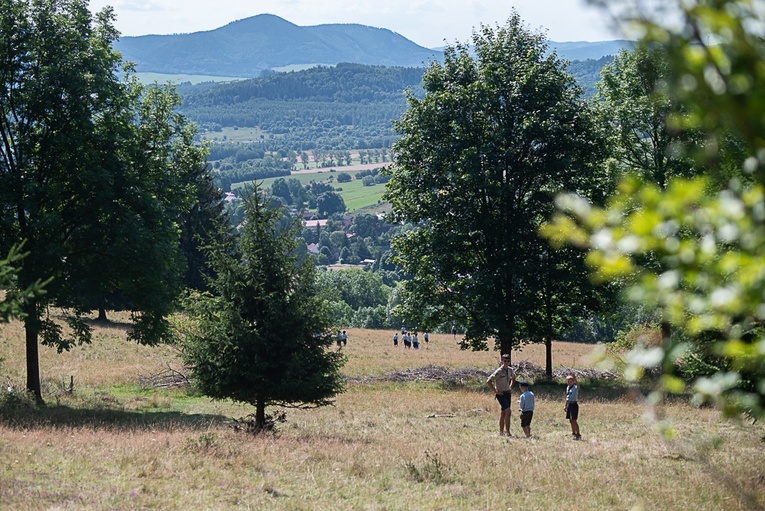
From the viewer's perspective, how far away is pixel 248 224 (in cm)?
1756

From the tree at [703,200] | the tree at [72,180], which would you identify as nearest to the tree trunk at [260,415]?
the tree at [72,180]

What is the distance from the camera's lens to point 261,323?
58.3 ft

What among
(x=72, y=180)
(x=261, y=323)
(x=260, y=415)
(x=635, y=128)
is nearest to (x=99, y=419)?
(x=260, y=415)

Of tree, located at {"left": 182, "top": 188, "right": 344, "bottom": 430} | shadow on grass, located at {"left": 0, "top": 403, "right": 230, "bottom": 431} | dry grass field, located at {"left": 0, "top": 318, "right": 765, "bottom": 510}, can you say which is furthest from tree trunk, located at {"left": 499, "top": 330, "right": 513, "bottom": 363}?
tree, located at {"left": 182, "top": 188, "right": 344, "bottom": 430}

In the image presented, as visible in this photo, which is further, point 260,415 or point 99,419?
point 99,419


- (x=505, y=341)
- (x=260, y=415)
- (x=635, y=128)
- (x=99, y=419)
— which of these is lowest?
(x=505, y=341)

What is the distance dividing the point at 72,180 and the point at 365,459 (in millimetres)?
12969

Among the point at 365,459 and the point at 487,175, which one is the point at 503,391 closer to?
the point at 365,459

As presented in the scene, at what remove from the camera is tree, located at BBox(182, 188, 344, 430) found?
1736 centimetres

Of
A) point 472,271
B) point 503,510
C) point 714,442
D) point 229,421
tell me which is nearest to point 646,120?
point 472,271

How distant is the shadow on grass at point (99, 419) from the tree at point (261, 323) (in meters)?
2.07

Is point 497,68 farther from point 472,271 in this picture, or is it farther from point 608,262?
point 608,262

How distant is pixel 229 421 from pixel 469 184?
1296 centimetres

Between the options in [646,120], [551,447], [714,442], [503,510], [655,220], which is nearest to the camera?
[655,220]
